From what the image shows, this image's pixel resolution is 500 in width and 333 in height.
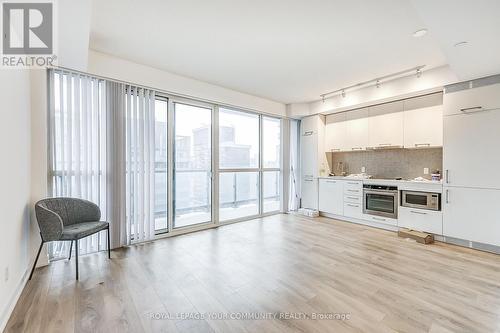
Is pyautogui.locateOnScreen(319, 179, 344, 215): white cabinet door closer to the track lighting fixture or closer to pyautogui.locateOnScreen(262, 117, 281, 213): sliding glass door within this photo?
pyautogui.locateOnScreen(262, 117, 281, 213): sliding glass door

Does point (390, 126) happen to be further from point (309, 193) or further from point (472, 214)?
point (309, 193)

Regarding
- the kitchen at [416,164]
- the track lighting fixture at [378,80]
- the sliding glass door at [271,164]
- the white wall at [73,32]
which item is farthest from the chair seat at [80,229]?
the track lighting fixture at [378,80]

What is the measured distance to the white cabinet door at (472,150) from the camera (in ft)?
10.9

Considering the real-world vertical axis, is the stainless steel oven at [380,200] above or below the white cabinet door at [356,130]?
below

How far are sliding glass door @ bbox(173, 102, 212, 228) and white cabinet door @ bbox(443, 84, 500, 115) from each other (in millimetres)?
4110

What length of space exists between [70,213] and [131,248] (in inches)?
38.3

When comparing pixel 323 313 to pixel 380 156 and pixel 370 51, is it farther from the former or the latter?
pixel 380 156

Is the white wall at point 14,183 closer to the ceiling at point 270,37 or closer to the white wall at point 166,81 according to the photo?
the white wall at point 166,81

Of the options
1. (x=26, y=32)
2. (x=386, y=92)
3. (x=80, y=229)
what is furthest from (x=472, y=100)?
(x=26, y=32)

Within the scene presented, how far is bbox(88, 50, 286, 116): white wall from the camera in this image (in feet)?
10.7

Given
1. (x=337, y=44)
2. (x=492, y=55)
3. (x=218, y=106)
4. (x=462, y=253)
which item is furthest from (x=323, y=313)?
(x=218, y=106)

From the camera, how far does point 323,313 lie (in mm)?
1986

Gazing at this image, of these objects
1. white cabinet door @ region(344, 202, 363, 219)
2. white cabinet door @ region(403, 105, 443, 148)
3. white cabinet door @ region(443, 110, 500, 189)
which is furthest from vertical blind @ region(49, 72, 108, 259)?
white cabinet door @ region(443, 110, 500, 189)

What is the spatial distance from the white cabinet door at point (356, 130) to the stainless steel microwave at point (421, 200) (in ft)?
4.27
